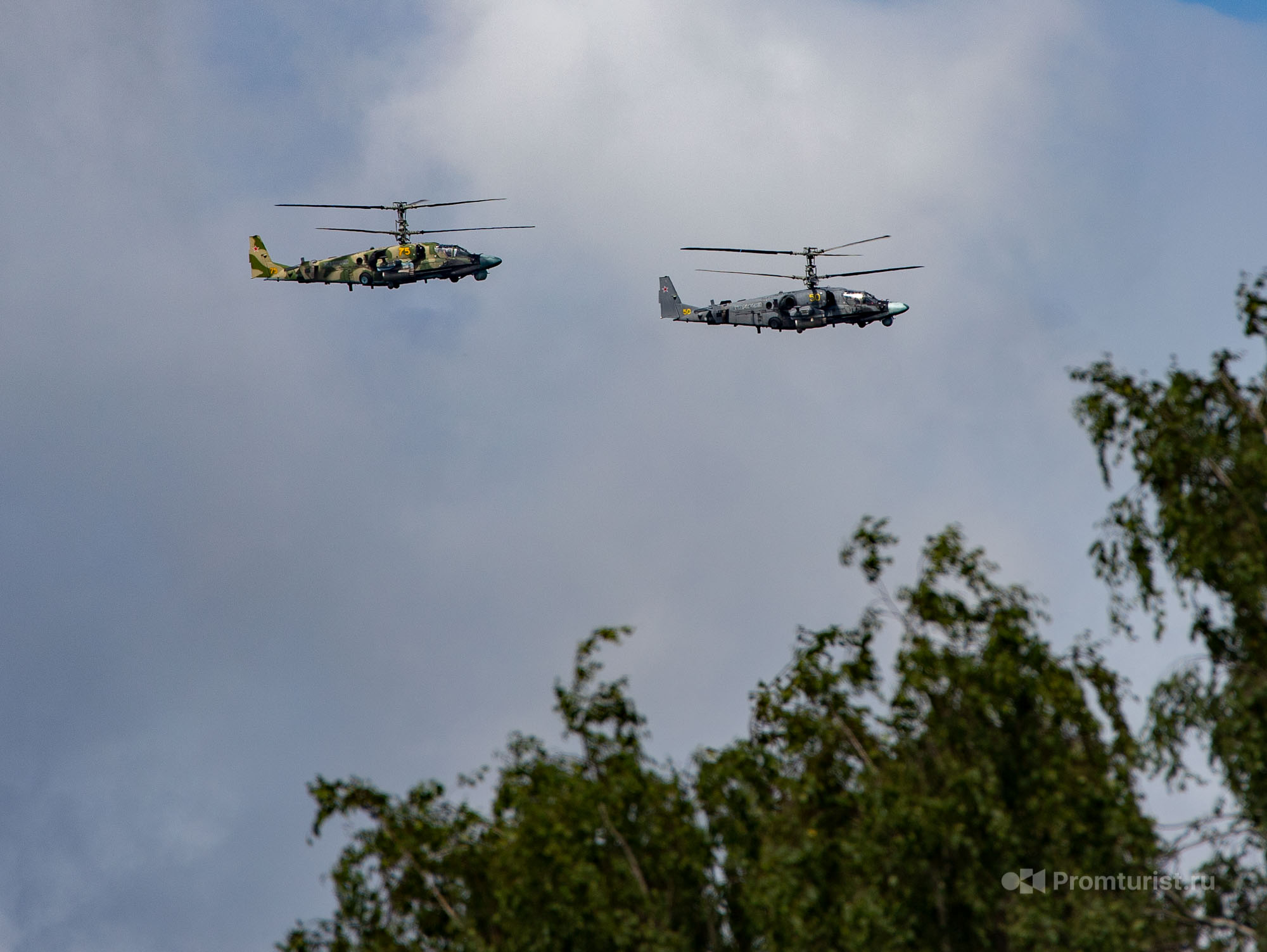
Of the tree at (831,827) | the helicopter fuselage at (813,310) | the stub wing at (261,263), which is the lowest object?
the tree at (831,827)

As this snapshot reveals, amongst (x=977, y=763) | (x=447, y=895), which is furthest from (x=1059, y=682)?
(x=447, y=895)

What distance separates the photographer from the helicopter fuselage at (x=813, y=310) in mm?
71875


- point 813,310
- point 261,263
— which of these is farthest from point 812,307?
point 261,263

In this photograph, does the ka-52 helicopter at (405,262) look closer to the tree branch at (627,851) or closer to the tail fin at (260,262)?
the tail fin at (260,262)

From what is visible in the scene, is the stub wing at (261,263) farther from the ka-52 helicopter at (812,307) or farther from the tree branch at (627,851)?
the tree branch at (627,851)

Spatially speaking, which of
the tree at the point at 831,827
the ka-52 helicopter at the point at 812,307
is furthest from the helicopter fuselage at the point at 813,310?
the tree at the point at 831,827

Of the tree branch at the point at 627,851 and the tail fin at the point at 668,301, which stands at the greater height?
the tail fin at the point at 668,301

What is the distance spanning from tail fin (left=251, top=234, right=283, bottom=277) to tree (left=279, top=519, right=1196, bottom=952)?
1773 inches

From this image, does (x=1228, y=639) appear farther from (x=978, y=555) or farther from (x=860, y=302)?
(x=860, y=302)

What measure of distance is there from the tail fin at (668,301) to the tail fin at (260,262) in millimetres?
17170

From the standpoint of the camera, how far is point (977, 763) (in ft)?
101

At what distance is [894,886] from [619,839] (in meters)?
5.59

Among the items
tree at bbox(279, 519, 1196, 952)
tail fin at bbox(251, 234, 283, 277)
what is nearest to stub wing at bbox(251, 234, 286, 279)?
tail fin at bbox(251, 234, 283, 277)

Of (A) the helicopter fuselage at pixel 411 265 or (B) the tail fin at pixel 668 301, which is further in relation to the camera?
(B) the tail fin at pixel 668 301
